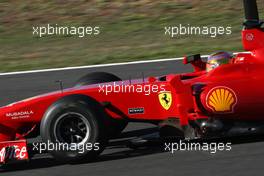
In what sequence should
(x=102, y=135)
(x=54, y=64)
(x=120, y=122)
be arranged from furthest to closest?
(x=54, y=64) < (x=120, y=122) < (x=102, y=135)

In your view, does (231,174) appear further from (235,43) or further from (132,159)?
(235,43)

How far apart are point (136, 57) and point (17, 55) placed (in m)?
2.76

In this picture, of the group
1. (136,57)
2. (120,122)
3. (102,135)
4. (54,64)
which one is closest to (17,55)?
(54,64)

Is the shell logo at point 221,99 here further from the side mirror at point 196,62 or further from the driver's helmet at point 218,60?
the side mirror at point 196,62

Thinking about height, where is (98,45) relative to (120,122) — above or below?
above

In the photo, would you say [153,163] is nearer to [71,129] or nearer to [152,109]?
[152,109]

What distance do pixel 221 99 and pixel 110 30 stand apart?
929 centimetres

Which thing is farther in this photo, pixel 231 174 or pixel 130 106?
pixel 130 106

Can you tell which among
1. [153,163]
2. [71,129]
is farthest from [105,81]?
[153,163]

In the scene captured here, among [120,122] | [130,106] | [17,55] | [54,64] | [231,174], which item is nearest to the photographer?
[231,174]

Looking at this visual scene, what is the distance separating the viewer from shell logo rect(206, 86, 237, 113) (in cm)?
695

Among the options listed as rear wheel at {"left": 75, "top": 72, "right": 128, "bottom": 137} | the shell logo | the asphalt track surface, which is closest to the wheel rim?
the asphalt track surface

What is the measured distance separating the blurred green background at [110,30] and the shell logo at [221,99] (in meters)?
5.97

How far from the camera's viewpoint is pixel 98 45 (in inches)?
580
